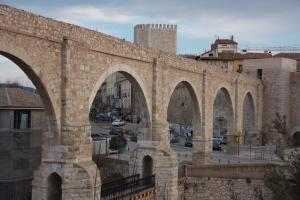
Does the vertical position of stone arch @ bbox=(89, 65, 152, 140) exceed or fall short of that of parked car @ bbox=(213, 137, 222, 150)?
it exceeds it

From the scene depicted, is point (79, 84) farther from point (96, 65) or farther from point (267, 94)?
point (267, 94)

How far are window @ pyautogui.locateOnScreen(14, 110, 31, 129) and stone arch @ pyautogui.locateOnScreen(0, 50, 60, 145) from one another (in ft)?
18.6

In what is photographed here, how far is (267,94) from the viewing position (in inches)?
1452

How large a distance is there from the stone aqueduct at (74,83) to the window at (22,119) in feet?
15.2

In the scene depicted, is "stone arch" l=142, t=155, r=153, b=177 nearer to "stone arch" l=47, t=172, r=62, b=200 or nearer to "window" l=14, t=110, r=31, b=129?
"window" l=14, t=110, r=31, b=129

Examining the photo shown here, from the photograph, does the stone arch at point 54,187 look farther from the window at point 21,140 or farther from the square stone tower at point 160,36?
the square stone tower at point 160,36

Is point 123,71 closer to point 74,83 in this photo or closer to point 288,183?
point 74,83

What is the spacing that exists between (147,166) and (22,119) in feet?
17.5

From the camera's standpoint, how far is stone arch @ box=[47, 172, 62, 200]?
13078 mm

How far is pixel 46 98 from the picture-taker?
12586mm

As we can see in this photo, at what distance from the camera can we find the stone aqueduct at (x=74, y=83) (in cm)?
1195

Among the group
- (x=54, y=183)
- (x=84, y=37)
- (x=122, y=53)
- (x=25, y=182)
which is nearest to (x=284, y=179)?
(x=54, y=183)

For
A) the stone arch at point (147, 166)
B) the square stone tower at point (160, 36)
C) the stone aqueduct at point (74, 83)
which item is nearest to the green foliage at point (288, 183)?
the stone aqueduct at point (74, 83)

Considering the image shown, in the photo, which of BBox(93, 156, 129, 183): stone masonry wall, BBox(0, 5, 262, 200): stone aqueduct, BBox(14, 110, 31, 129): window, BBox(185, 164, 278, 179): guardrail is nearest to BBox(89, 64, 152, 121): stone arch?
BBox(0, 5, 262, 200): stone aqueduct
